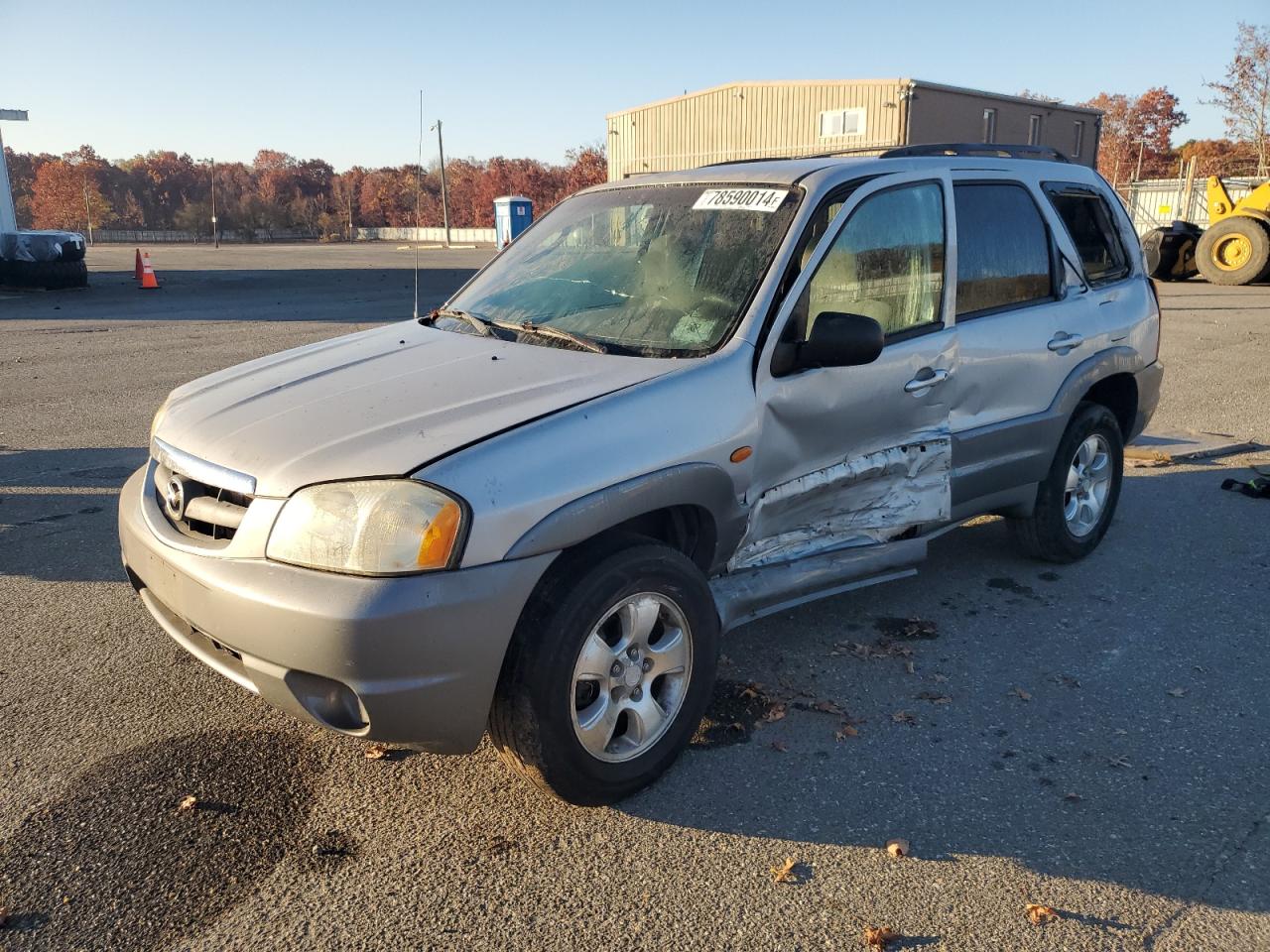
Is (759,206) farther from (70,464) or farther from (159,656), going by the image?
(70,464)

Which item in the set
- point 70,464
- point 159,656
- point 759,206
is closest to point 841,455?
point 759,206

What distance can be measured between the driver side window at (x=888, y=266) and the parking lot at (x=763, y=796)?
137 cm

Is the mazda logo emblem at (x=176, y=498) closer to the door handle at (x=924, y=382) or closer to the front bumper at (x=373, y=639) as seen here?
the front bumper at (x=373, y=639)

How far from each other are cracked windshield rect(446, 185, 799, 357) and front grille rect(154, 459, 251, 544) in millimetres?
1226

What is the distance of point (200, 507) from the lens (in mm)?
2871

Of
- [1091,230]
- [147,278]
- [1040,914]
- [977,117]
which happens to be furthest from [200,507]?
[977,117]

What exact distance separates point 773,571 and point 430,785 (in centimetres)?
139

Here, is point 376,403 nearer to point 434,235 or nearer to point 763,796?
point 763,796

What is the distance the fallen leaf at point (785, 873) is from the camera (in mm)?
2617

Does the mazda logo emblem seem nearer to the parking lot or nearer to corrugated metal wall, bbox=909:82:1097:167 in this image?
the parking lot

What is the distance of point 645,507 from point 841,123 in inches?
1207

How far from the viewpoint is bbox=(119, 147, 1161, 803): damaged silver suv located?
100 inches

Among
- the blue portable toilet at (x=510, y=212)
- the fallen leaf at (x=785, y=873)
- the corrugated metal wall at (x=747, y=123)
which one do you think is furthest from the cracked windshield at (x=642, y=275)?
the corrugated metal wall at (x=747, y=123)

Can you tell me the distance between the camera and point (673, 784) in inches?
120
